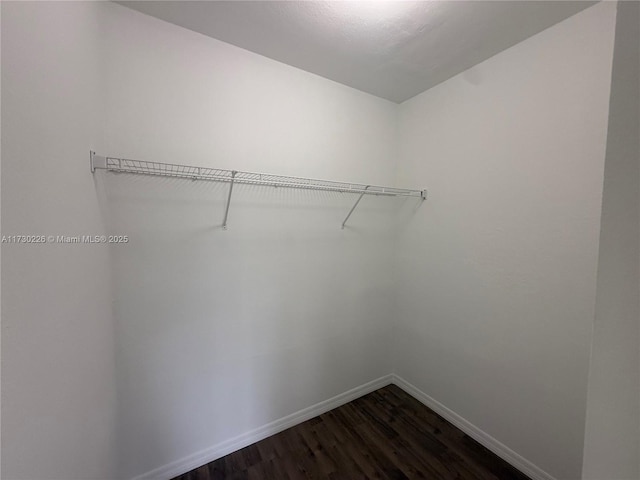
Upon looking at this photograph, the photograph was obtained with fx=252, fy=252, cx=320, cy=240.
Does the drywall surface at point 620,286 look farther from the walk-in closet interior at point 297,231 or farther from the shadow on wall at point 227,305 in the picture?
the shadow on wall at point 227,305

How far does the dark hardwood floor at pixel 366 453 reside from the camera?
1573 mm

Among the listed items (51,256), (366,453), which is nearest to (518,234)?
(366,453)

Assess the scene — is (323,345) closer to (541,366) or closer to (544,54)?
(541,366)

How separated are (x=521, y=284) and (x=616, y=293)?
144cm

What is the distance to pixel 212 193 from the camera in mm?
1567

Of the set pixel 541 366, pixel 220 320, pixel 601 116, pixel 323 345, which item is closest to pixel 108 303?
pixel 220 320

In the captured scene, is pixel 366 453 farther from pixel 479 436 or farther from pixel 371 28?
pixel 371 28

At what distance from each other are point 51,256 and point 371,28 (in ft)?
5.94

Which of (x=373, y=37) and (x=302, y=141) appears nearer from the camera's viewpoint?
(x=373, y=37)

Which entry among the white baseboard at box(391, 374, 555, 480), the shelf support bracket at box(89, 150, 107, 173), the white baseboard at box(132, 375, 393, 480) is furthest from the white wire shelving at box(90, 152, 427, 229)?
the white baseboard at box(391, 374, 555, 480)

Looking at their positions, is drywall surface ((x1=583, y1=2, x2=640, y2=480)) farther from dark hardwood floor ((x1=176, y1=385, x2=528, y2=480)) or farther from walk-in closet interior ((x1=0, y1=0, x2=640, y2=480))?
dark hardwood floor ((x1=176, y1=385, x2=528, y2=480))

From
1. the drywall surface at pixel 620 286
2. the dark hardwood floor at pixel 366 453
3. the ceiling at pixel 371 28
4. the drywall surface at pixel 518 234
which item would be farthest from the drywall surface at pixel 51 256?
the drywall surface at pixel 518 234

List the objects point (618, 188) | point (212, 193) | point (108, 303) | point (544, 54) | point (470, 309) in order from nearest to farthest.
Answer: point (618, 188) < point (108, 303) < point (544, 54) < point (212, 193) < point (470, 309)

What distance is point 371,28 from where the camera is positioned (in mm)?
1453
